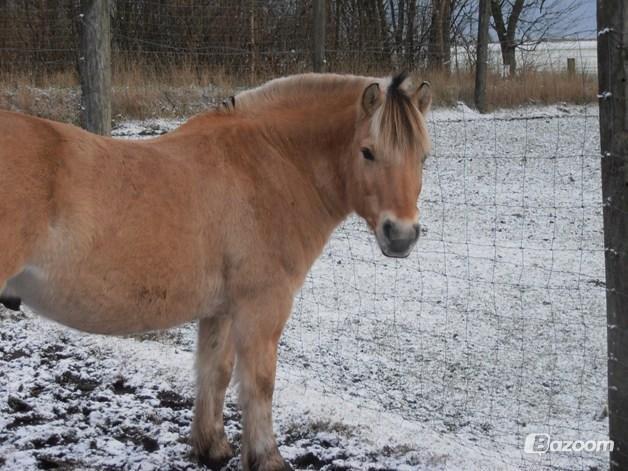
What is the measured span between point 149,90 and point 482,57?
5662 millimetres

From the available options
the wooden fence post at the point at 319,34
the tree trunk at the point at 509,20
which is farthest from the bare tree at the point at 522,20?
the wooden fence post at the point at 319,34

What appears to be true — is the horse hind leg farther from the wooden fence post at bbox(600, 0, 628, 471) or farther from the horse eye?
the wooden fence post at bbox(600, 0, 628, 471)

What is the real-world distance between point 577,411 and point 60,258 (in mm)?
3510

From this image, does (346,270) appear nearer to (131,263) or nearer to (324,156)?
(324,156)

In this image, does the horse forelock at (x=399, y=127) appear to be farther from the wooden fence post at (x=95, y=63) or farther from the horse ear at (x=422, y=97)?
the wooden fence post at (x=95, y=63)

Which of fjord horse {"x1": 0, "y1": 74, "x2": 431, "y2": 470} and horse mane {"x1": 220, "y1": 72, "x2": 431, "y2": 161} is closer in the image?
fjord horse {"x1": 0, "y1": 74, "x2": 431, "y2": 470}

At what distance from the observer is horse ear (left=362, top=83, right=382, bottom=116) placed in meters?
3.23

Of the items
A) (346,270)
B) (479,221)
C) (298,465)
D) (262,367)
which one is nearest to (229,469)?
(298,465)

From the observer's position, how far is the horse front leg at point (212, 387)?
369cm

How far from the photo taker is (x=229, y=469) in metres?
3.69

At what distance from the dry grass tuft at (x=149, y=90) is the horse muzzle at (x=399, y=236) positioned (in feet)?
21.8

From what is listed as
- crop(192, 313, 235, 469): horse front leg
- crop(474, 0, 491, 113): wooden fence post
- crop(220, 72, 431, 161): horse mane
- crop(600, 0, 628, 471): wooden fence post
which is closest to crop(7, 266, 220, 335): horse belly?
crop(192, 313, 235, 469): horse front leg

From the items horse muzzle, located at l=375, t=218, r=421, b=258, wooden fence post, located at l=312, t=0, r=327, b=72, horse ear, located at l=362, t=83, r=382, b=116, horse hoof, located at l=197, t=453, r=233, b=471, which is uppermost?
wooden fence post, located at l=312, t=0, r=327, b=72

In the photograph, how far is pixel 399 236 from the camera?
3.07 meters
